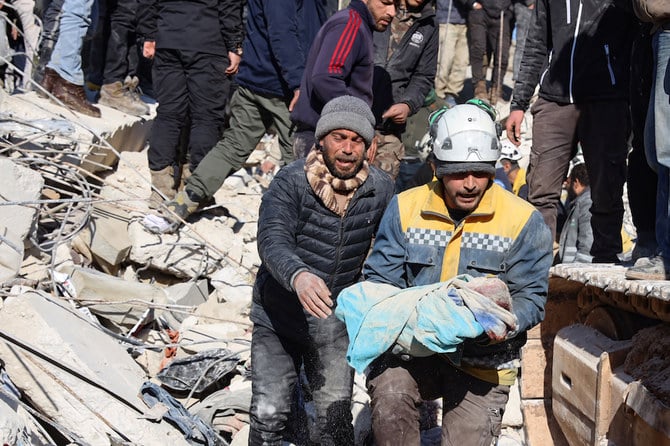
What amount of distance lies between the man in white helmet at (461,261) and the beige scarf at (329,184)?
641mm

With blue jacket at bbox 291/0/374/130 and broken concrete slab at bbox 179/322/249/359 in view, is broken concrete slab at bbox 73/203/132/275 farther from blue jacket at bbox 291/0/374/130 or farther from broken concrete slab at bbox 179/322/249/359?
blue jacket at bbox 291/0/374/130

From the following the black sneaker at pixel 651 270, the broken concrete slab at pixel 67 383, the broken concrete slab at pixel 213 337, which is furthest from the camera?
the broken concrete slab at pixel 213 337

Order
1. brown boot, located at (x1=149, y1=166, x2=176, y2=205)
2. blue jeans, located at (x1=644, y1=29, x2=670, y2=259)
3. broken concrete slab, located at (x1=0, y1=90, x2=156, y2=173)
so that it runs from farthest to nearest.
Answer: brown boot, located at (x1=149, y1=166, x2=176, y2=205) → broken concrete slab, located at (x1=0, y1=90, x2=156, y2=173) → blue jeans, located at (x1=644, y1=29, x2=670, y2=259)

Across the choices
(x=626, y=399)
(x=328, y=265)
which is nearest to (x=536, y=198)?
(x=328, y=265)

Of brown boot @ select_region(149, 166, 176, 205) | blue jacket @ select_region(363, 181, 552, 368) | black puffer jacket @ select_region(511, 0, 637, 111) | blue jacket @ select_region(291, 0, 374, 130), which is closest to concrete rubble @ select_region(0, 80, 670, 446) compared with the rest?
brown boot @ select_region(149, 166, 176, 205)

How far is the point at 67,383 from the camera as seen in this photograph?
5391 millimetres

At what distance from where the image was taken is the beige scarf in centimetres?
504

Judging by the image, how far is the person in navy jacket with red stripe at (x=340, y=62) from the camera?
6285mm

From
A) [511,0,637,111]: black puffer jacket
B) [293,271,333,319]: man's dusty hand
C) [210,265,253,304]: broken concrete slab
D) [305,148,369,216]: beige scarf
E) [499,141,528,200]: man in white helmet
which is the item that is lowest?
[210,265,253,304]: broken concrete slab

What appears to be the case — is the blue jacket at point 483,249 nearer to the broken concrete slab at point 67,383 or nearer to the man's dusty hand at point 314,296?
the man's dusty hand at point 314,296

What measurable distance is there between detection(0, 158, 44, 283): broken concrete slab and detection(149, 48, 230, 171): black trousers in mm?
1597

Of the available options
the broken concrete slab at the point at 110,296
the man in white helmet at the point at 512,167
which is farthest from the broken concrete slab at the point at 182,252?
the man in white helmet at the point at 512,167

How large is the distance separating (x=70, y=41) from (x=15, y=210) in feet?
8.80

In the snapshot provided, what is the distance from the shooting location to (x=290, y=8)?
7.74m
